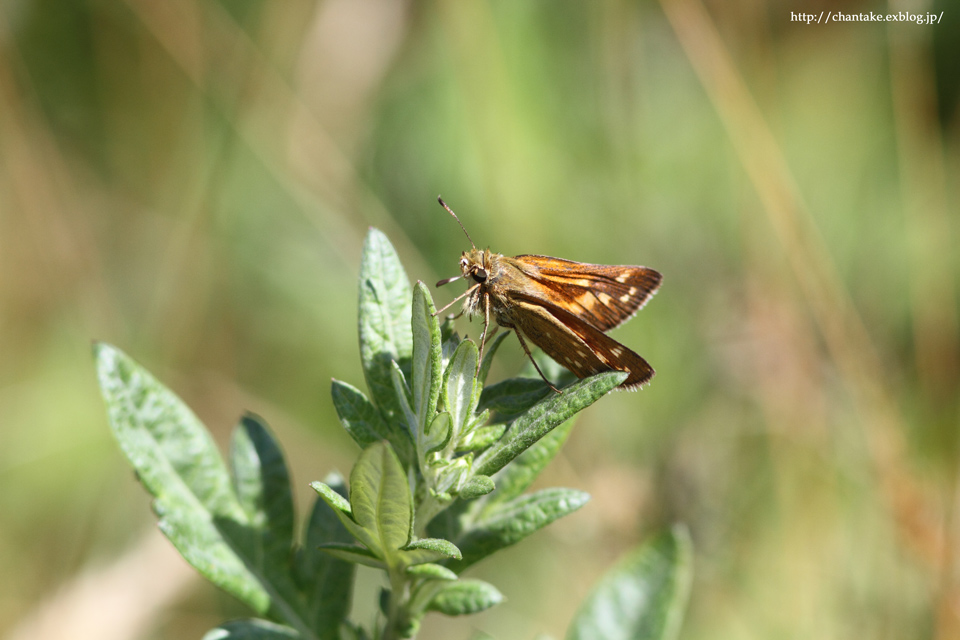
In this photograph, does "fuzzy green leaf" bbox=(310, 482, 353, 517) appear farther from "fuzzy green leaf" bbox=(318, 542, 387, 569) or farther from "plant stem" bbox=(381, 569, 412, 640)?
"plant stem" bbox=(381, 569, 412, 640)

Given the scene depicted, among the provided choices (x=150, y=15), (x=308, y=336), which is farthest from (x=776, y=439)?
(x=150, y=15)

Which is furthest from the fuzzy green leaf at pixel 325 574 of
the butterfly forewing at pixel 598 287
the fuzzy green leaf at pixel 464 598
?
the butterfly forewing at pixel 598 287

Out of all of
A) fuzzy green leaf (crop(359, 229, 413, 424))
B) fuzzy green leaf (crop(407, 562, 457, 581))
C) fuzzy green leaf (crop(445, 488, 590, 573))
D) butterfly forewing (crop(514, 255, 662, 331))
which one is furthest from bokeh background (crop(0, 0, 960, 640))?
fuzzy green leaf (crop(407, 562, 457, 581))

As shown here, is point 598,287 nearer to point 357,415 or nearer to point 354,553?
point 357,415

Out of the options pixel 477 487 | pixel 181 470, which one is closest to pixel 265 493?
pixel 181 470

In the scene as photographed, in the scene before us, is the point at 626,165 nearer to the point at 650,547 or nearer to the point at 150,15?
the point at 150,15
